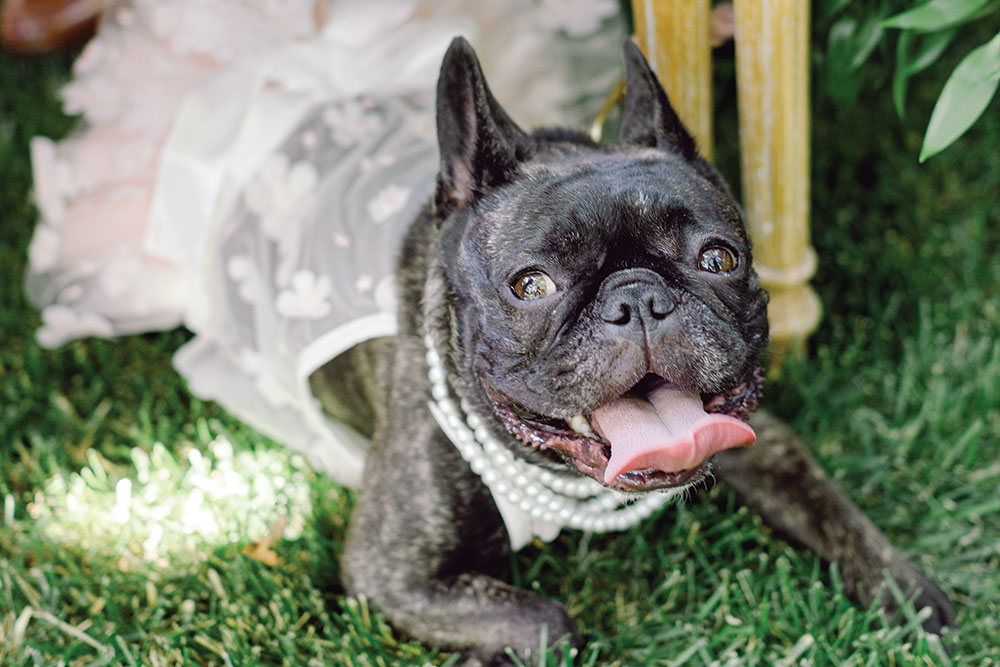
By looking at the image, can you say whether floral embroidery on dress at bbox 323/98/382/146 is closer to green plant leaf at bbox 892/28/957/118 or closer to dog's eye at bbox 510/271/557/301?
dog's eye at bbox 510/271/557/301

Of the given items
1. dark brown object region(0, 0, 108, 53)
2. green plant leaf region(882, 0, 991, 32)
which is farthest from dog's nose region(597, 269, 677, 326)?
dark brown object region(0, 0, 108, 53)

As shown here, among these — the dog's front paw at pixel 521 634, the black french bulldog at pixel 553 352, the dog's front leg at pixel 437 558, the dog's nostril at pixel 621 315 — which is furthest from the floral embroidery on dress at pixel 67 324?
the dog's nostril at pixel 621 315

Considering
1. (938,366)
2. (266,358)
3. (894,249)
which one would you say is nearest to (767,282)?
(938,366)

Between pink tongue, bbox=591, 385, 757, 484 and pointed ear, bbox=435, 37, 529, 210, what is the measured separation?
48 cm

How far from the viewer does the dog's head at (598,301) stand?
64.8 inches

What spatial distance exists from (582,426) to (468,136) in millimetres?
559

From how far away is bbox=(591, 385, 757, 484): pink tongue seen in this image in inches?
64.2

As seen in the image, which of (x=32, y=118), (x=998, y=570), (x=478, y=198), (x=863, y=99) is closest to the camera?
(x=478, y=198)

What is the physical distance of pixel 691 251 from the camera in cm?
175

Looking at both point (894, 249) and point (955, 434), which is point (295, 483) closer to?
point (955, 434)

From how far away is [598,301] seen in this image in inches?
66.1

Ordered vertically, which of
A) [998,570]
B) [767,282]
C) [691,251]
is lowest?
[998,570]

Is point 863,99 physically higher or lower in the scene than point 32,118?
higher

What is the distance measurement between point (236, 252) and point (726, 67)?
148 centimetres
